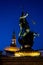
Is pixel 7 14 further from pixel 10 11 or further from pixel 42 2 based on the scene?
pixel 42 2

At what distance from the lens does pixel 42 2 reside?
6.44 ft

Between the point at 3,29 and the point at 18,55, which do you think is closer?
the point at 18,55

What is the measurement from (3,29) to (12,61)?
0.47m

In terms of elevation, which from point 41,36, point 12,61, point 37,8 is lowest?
point 12,61

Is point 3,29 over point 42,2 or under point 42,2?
under

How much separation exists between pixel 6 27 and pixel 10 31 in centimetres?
5

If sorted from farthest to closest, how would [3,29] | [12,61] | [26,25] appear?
[3,29]
[26,25]
[12,61]

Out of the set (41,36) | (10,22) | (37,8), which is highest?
(37,8)

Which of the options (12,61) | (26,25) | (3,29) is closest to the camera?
(12,61)

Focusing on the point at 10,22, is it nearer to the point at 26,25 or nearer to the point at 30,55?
the point at 26,25

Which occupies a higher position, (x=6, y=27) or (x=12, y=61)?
(x=6, y=27)

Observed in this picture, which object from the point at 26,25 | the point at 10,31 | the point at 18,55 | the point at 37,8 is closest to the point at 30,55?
the point at 18,55

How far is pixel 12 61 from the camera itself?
1.51 m

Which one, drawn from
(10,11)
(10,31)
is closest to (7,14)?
(10,11)
